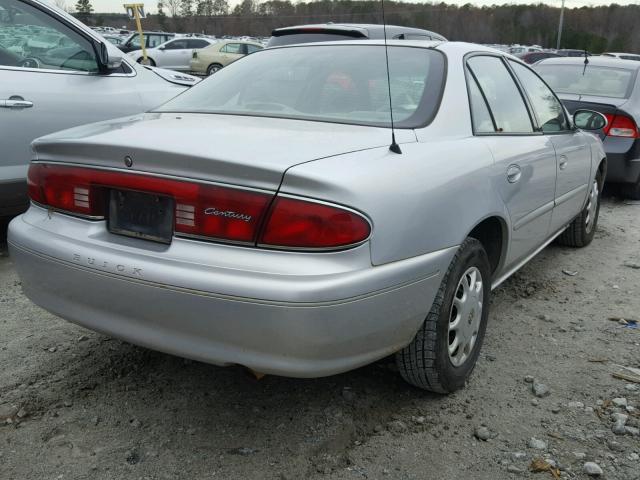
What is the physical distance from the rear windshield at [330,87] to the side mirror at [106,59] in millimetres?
1634

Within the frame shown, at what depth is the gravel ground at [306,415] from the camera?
2.23 m

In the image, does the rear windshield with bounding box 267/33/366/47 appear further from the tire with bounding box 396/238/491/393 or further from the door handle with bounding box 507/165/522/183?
the tire with bounding box 396/238/491/393

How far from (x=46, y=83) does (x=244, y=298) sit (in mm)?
3110

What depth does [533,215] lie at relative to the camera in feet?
10.8

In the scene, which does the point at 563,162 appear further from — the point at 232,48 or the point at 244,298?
the point at 232,48

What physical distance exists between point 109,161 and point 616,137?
5.58 meters

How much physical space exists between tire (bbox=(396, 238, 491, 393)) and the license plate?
1027 mm

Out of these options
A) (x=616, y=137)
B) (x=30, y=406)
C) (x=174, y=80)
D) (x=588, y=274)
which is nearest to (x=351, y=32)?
(x=174, y=80)

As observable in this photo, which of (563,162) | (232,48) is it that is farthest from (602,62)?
(232,48)

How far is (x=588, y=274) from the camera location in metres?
4.43

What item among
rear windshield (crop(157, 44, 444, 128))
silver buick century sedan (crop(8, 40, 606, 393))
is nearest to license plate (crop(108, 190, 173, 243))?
silver buick century sedan (crop(8, 40, 606, 393))

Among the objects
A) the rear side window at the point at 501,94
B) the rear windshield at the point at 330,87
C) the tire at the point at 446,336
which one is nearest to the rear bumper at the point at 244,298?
the tire at the point at 446,336

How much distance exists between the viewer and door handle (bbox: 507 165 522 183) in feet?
9.53

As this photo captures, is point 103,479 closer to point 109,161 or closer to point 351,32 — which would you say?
point 109,161
